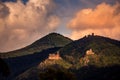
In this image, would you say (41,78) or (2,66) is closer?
(2,66)

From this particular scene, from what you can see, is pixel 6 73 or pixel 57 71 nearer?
pixel 6 73

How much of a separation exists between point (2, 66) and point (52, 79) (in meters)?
38.6

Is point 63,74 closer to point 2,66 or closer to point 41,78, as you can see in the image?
point 41,78

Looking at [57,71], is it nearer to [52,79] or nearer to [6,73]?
[52,79]

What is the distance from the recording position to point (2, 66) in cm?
8831

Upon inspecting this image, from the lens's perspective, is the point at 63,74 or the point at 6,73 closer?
the point at 6,73

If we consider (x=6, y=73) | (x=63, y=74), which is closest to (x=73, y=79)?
(x=63, y=74)

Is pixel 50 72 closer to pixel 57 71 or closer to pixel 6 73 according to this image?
pixel 57 71

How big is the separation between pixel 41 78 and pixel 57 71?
6.51 metres

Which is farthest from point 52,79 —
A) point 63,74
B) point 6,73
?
point 6,73

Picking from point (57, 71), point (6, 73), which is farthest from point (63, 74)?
point (6, 73)

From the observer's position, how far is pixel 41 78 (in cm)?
12656

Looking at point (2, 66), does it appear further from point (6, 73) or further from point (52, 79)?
→ point (52, 79)

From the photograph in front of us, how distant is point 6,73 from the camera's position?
87625 mm
